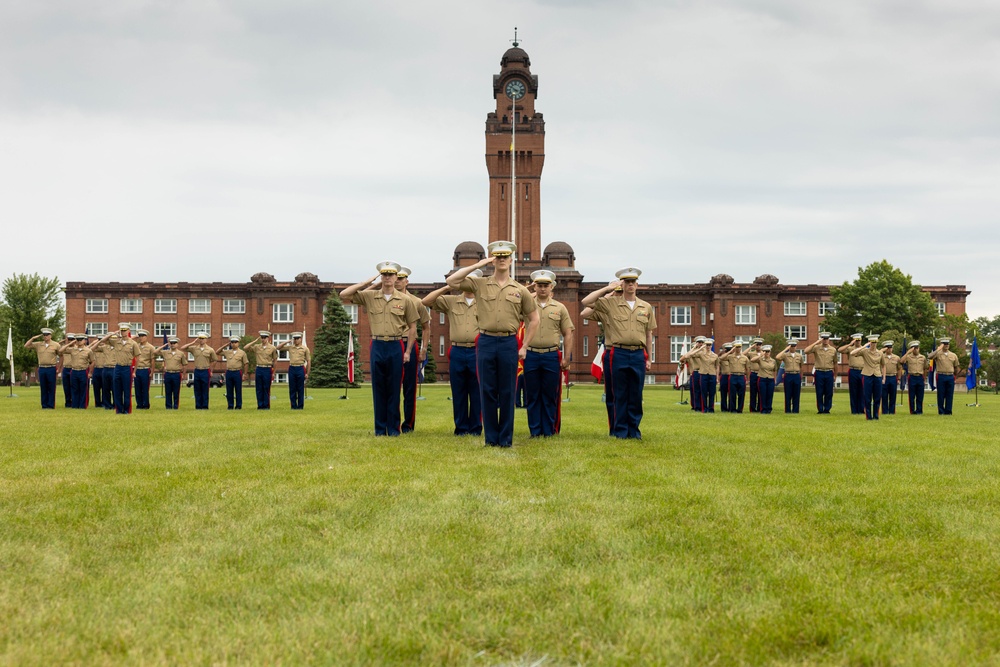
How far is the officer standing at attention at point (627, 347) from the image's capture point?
11258mm

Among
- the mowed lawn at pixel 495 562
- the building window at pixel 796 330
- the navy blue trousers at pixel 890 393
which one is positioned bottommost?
the navy blue trousers at pixel 890 393

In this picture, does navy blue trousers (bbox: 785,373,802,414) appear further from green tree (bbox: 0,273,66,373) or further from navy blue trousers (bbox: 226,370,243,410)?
green tree (bbox: 0,273,66,373)

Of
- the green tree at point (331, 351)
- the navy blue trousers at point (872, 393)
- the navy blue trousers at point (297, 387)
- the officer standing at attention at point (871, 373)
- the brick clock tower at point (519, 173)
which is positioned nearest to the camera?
the navy blue trousers at point (872, 393)

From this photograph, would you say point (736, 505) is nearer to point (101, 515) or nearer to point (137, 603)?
point (137, 603)

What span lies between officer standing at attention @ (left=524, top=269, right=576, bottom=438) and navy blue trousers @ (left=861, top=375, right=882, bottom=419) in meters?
10.6

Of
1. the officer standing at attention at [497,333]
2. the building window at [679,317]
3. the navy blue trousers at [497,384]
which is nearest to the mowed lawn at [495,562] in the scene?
the navy blue trousers at [497,384]

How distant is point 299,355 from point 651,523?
19.5 meters

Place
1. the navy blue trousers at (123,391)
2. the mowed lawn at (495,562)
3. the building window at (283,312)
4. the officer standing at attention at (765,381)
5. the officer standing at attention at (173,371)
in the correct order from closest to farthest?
the mowed lawn at (495,562), the navy blue trousers at (123,391), the officer standing at attention at (173,371), the officer standing at attention at (765,381), the building window at (283,312)

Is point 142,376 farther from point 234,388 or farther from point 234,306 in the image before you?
point 234,306

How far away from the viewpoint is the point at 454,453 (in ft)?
29.7

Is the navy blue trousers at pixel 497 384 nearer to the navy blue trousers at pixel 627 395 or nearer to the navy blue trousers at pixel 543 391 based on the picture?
the navy blue trousers at pixel 543 391

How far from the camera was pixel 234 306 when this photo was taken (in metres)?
81.6

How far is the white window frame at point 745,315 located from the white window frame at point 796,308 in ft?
12.0

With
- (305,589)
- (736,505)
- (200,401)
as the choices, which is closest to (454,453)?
(736,505)
